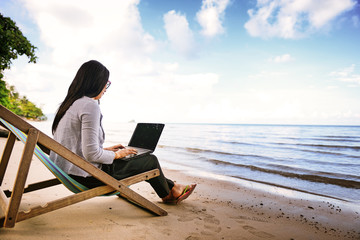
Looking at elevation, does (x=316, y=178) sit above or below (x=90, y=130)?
below

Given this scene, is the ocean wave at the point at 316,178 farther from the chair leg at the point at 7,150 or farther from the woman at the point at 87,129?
the chair leg at the point at 7,150

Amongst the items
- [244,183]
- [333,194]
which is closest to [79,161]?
[244,183]

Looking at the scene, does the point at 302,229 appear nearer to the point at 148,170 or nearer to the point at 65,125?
the point at 148,170

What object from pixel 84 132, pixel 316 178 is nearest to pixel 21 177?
pixel 84 132

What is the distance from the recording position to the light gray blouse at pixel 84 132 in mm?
1928

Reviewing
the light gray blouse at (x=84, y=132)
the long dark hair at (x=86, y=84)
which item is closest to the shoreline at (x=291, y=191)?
the light gray blouse at (x=84, y=132)

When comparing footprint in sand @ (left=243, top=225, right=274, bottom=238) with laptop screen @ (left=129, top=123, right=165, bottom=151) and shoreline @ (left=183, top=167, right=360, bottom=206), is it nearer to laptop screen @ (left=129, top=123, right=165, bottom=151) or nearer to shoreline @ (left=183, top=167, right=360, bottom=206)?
laptop screen @ (left=129, top=123, right=165, bottom=151)

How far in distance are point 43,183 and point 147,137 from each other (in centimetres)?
140

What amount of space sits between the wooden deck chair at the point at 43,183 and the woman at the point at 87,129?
129 mm

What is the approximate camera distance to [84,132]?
6.32ft

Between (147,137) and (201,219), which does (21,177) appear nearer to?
(147,137)

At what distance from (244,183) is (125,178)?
418cm

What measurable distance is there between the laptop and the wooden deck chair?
34 centimetres

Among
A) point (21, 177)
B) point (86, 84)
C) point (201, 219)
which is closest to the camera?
point (21, 177)
